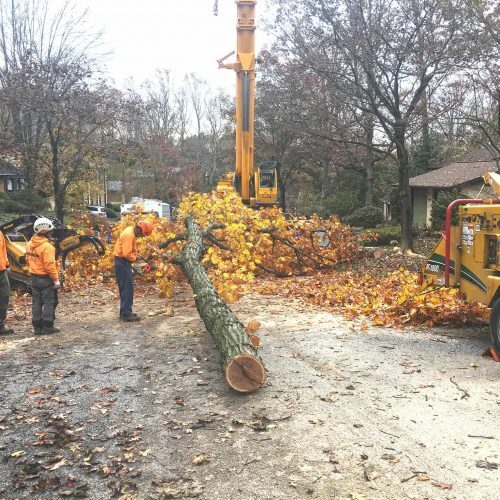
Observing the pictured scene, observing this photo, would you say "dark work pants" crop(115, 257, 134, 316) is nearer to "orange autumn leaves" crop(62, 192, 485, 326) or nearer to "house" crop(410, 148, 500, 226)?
"orange autumn leaves" crop(62, 192, 485, 326)

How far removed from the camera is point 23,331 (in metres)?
8.01

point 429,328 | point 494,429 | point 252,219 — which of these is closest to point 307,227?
point 252,219

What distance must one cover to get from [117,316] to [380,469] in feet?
20.0

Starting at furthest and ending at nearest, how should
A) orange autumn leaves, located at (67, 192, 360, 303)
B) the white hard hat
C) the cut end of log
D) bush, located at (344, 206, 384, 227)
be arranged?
bush, located at (344, 206, 384, 227) → orange autumn leaves, located at (67, 192, 360, 303) → the white hard hat → the cut end of log

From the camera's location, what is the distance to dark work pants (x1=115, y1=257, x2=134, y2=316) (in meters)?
8.49

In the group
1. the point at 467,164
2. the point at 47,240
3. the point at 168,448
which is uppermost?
the point at 467,164

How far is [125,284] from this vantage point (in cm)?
851

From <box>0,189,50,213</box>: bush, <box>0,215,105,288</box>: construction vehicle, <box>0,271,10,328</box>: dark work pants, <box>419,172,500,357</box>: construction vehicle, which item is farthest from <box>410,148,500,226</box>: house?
<box>0,189,50,213</box>: bush

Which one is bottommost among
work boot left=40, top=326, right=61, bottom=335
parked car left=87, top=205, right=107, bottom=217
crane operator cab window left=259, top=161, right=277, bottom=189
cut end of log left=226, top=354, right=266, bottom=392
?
work boot left=40, top=326, right=61, bottom=335

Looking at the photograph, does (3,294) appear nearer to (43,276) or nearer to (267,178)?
(43,276)

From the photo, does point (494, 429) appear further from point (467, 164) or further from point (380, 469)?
point (467, 164)

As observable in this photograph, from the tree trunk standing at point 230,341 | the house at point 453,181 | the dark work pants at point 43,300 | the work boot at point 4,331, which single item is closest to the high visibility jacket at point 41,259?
the dark work pants at point 43,300

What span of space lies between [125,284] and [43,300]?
50.3 inches

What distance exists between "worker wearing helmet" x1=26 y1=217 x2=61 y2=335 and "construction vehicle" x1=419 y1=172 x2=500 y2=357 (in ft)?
17.7
